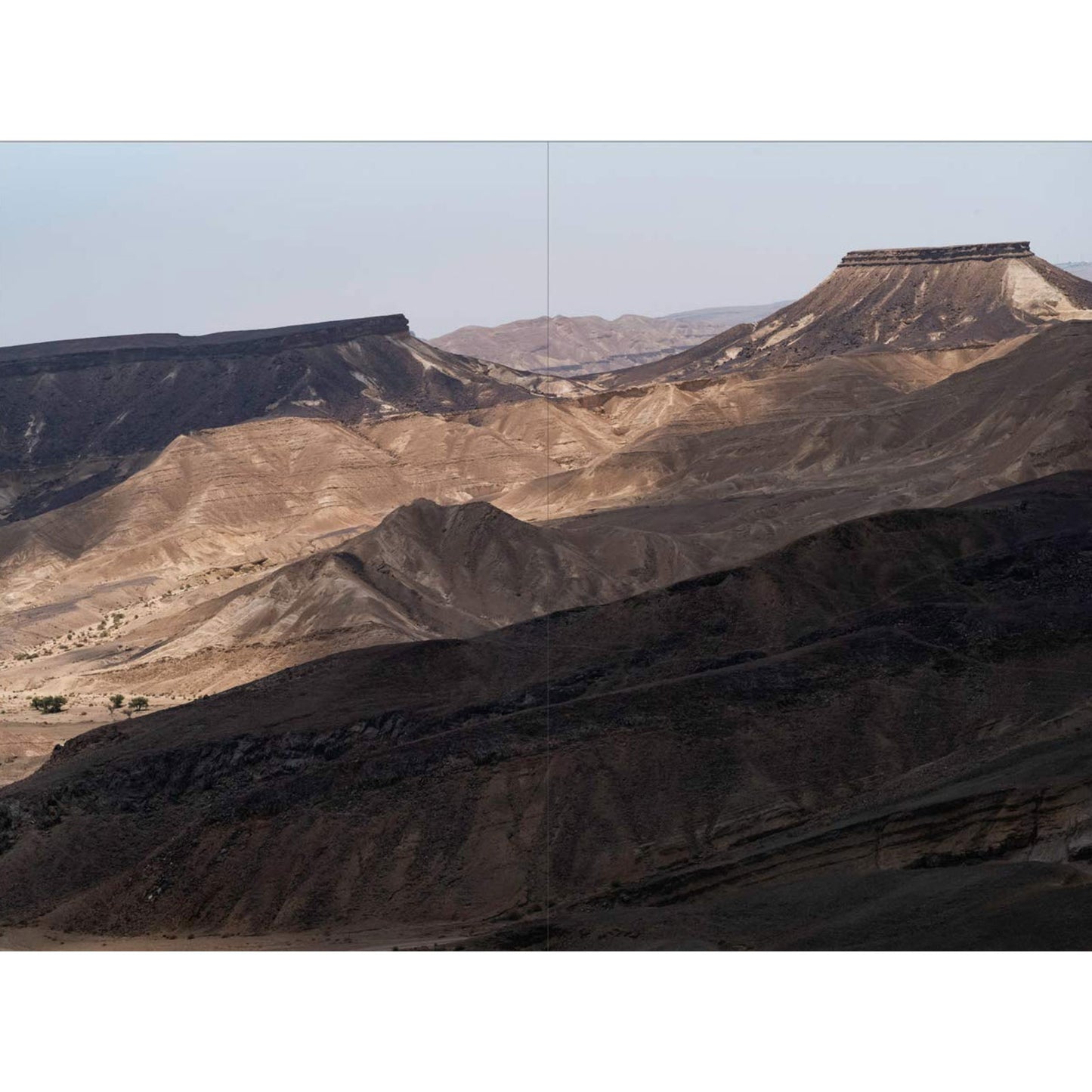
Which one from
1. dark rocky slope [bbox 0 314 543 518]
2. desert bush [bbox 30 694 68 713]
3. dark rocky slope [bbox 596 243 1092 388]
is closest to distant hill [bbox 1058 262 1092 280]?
dark rocky slope [bbox 596 243 1092 388]

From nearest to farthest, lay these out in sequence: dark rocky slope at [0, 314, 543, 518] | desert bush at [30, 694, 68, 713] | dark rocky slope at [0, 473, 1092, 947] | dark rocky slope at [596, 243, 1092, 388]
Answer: dark rocky slope at [0, 473, 1092, 947] → desert bush at [30, 694, 68, 713] → dark rocky slope at [0, 314, 543, 518] → dark rocky slope at [596, 243, 1092, 388]

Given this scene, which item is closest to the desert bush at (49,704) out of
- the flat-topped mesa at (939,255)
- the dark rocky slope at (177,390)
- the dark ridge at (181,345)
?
the dark rocky slope at (177,390)

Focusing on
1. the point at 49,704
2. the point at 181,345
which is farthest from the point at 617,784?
the point at 181,345

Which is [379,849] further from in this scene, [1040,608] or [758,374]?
[758,374]

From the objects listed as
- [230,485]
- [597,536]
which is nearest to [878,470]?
[597,536]

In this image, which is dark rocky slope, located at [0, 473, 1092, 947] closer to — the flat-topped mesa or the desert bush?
the desert bush

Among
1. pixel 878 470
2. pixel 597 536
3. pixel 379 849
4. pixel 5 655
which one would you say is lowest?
pixel 379 849

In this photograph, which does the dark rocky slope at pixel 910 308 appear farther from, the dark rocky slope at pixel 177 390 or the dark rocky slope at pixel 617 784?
the dark rocky slope at pixel 617 784
